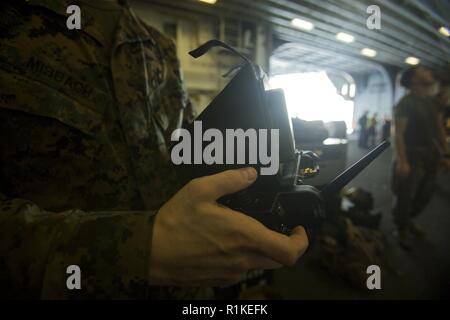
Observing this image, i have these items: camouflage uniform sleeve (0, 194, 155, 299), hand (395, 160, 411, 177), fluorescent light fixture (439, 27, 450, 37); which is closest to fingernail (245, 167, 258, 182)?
camouflage uniform sleeve (0, 194, 155, 299)

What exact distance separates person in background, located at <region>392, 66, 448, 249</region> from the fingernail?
1416 mm

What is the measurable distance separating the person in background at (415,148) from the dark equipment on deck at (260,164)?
53.6 inches

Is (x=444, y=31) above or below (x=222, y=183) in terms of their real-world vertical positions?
above

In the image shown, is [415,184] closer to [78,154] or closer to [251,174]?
[251,174]

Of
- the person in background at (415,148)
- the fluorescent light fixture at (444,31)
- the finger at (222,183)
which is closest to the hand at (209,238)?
the finger at (222,183)

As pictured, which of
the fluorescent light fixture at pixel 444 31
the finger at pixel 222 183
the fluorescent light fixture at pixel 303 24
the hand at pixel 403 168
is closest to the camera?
the finger at pixel 222 183

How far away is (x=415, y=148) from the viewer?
144 cm

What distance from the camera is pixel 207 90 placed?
221 cm

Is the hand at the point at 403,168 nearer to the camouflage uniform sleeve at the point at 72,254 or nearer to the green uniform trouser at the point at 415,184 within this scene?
the green uniform trouser at the point at 415,184

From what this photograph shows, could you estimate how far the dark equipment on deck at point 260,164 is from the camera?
264 mm

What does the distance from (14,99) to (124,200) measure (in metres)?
0.23

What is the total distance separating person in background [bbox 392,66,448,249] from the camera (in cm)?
130

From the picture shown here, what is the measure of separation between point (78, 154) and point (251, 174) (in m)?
0.31

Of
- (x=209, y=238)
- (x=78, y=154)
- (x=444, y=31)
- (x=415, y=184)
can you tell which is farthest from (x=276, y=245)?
(x=415, y=184)
